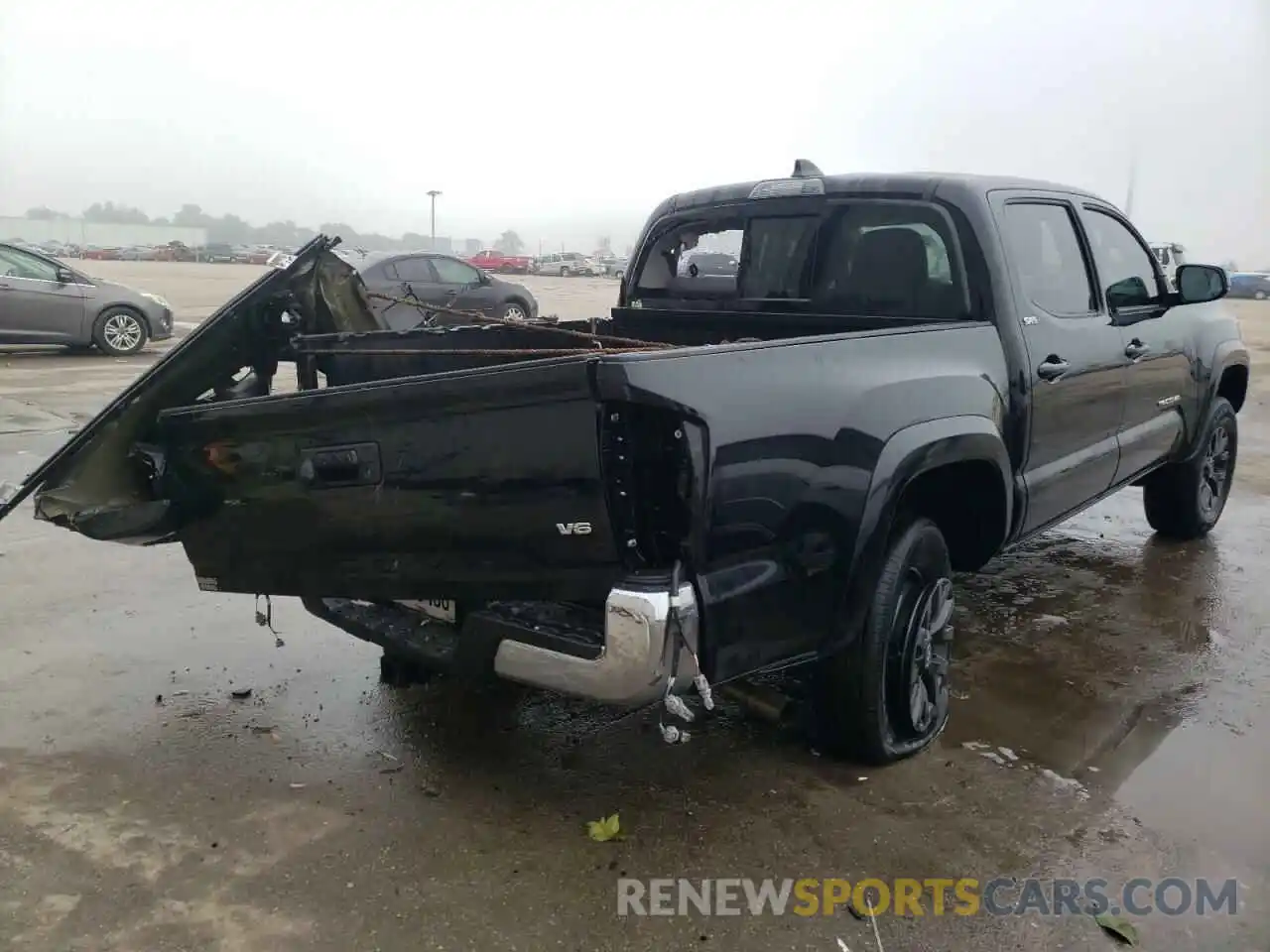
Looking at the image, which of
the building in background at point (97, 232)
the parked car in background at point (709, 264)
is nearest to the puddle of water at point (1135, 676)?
the parked car in background at point (709, 264)

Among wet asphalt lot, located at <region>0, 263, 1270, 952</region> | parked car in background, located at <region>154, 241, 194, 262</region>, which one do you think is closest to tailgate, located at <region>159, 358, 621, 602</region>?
wet asphalt lot, located at <region>0, 263, 1270, 952</region>

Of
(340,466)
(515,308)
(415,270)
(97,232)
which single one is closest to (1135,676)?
(340,466)

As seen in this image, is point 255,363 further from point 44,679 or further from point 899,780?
point 899,780

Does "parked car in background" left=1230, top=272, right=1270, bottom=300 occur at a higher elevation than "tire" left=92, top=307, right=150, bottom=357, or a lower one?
higher

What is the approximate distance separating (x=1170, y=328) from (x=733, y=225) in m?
2.29

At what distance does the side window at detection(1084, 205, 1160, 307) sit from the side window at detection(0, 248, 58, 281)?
508 inches

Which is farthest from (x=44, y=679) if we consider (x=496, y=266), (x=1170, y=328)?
(x=496, y=266)

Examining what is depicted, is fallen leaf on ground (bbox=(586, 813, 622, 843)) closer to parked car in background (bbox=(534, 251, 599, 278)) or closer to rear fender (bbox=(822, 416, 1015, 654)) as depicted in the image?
rear fender (bbox=(822, 416, 1015, 654))

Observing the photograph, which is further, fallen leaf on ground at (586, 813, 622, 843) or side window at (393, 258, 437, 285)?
side window at (393, 258, 437, 285)

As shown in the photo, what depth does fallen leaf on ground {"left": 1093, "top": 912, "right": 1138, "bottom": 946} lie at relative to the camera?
2.56 m

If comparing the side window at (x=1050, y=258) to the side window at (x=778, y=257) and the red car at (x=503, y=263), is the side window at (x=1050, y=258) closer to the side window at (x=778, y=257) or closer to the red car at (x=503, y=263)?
the side window at (x=778, y=257)

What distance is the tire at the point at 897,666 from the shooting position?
3115 millimetres

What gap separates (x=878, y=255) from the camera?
412 centimetres

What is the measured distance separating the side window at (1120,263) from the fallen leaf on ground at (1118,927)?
290 cm
